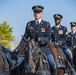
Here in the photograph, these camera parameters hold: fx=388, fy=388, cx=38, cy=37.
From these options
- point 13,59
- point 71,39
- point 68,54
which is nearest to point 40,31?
point 13,59

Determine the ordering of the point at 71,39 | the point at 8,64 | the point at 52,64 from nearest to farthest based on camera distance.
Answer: the point at 8,64, the point at 52,64, the point at 71,39

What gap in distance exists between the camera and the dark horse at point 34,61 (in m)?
12.9

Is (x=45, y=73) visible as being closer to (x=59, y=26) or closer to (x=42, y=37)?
(x=42, y=37)

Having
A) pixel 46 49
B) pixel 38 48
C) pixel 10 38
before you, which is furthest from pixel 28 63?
pixel 10 38

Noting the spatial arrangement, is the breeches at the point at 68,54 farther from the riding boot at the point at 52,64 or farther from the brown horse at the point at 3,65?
the brown horse at the point at 3,65

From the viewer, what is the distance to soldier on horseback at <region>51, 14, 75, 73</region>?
17.9 m

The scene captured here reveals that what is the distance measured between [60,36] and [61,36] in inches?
1.9

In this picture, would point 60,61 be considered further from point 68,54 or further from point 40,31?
point 68,54

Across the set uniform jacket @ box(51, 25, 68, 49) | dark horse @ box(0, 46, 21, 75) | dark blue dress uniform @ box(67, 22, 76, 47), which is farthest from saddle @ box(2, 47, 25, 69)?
dark blue dress uniform @ box(67, 22, 76, 47)

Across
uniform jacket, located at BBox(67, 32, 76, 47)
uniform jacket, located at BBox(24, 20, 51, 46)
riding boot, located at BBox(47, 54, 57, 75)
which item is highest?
uniform jacket, located at BBox(24, 20, 51, 46)

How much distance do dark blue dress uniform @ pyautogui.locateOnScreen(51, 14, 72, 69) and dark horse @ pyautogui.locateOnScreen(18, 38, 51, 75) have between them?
3.58 metres

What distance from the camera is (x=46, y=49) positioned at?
1487 centimetres

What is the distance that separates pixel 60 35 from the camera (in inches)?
721

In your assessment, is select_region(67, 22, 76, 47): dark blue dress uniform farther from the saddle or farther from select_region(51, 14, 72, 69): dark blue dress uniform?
→ the saddle
